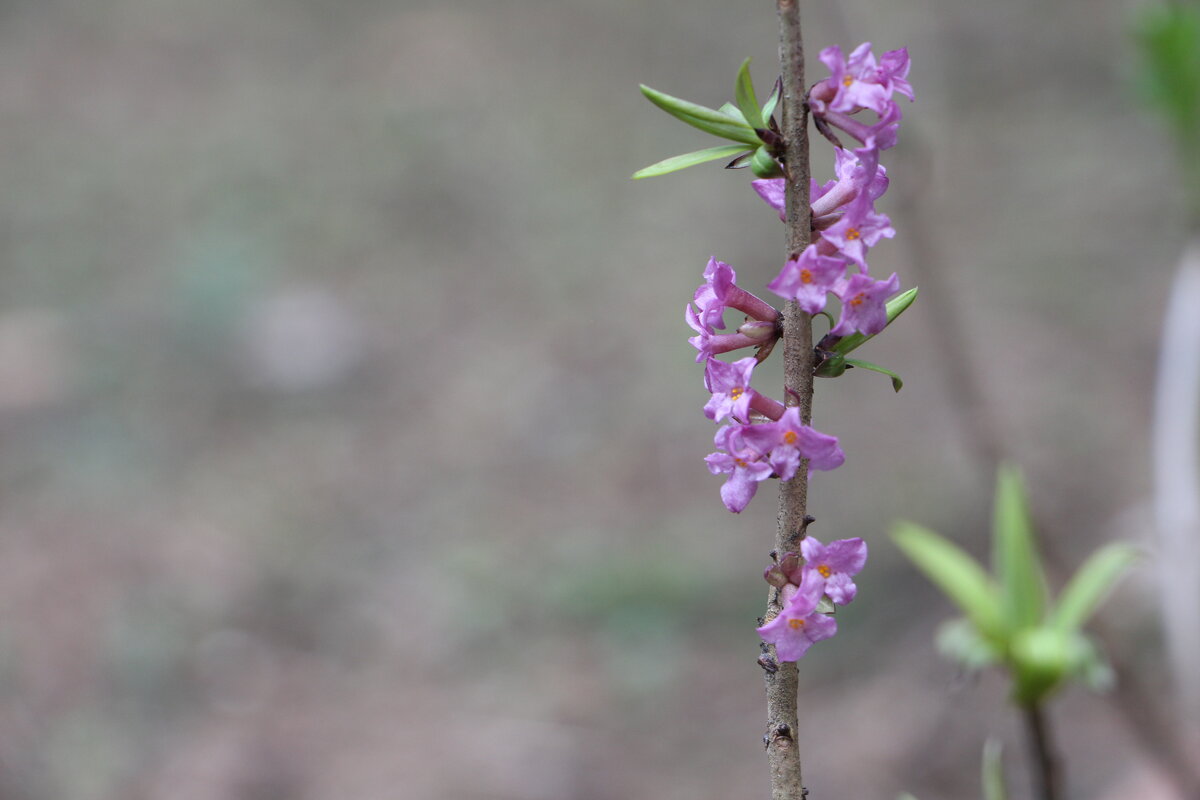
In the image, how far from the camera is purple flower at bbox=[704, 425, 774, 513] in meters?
0.80

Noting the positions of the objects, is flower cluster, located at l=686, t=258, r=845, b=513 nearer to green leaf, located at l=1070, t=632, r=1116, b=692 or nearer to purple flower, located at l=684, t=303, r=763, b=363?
purple flower, located at l=684, t=303, r=763, b=363

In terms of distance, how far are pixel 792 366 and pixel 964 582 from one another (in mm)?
1188

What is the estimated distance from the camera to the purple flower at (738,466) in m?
0.80

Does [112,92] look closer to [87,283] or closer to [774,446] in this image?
[87,283]

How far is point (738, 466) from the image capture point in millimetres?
827

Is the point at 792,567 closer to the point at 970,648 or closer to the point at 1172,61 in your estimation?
the point at 970,648

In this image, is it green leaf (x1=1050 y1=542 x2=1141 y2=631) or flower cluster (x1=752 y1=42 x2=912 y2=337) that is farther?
green leaf (x1=1050 y1=542 x2=1141 y2=631)

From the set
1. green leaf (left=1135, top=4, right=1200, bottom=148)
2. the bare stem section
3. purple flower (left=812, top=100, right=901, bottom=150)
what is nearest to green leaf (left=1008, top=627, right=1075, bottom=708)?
the bare stem section

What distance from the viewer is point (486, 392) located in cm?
488

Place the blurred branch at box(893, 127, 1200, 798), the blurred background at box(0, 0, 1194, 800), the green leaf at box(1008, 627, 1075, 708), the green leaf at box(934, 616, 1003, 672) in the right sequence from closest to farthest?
the green leaf at box(1008, 627, 1075, 708), the green leaf at box(934, 616, 1003, 672), the blurred branch at box(893, 127, 1200, 798), the blurred background at box(0, 0, 1194, 800)

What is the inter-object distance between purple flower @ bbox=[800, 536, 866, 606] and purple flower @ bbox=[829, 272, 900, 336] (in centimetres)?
17

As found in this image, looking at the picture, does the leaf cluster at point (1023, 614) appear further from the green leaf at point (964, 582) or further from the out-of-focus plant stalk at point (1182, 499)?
the out-of-focus plant stalk at point (1182, 499)

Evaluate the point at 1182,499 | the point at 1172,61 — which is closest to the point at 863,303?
the point at 1182,499

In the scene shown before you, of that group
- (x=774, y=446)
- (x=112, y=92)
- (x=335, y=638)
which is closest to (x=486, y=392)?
(x=335, y=638)
